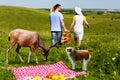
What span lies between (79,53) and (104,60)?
1.11 meters

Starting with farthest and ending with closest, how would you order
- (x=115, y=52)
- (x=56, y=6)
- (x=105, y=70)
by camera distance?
(x=56, y=6), (x=115, y=52), (x=105, y=70)

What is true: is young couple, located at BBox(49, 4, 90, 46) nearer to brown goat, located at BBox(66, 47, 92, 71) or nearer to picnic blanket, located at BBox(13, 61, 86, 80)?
picnic blanket, located at BBox(13, 61, 86, 80)

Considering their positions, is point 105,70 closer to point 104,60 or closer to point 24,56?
point 104,60

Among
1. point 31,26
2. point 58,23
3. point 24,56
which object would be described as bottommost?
point 31,26

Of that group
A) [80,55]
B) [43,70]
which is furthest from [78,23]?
[43,70]

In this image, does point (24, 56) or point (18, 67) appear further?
point (24, 56)

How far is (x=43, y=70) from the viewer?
56.0 ft

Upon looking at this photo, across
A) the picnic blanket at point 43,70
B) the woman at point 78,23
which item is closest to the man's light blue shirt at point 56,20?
the woman at point 78,23

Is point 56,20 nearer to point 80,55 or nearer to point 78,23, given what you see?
point 78,23

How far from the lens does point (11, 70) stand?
16.7 m

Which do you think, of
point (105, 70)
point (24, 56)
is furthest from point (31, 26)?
point (105, 70)

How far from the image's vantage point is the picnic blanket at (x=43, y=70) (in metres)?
16.0

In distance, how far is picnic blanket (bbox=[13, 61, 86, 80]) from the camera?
16.0m

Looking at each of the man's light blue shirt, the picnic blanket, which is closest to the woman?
the man's light blue shirt
